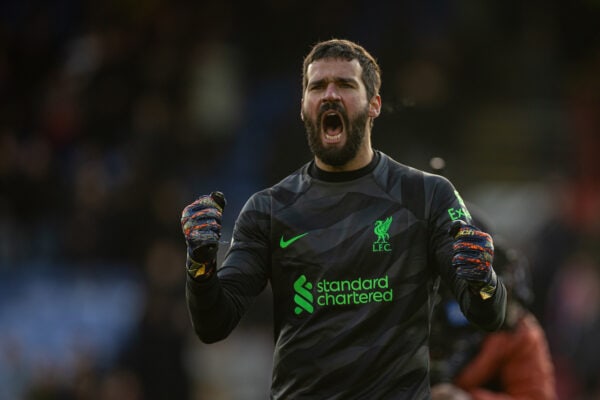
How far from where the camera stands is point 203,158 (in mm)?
12609

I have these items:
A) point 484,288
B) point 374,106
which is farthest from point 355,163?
point 484,288

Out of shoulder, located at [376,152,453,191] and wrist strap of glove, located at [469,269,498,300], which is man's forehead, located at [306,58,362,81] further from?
wrist strap of glove, located at [469,269,498,300]

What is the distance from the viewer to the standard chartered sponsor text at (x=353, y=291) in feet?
14.6

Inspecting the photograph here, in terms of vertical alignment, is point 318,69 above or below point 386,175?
above

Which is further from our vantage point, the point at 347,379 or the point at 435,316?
the point at 435,316

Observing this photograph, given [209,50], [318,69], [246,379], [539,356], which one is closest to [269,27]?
[209,50]

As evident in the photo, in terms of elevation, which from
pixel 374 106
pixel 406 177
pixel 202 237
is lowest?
pixel 202 237

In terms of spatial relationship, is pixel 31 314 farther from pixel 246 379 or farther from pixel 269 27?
pixel 269 27

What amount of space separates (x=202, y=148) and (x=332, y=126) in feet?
26.8

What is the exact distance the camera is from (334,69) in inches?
181

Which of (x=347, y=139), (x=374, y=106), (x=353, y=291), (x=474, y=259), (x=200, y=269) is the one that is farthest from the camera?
(x=374, y=106)

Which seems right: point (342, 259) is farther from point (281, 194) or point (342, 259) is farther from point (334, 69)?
point (334, 69)

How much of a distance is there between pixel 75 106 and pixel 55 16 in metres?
1.70

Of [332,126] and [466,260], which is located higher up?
[332,126]
